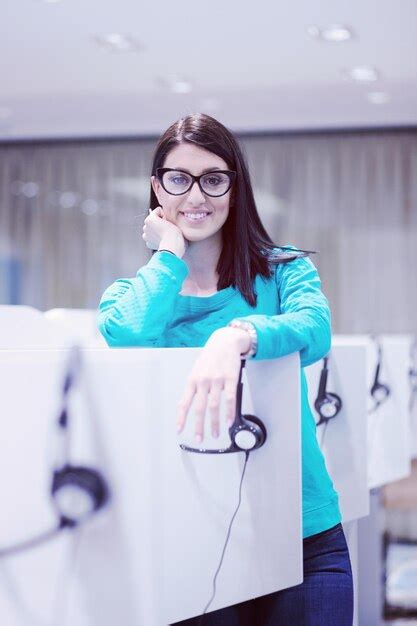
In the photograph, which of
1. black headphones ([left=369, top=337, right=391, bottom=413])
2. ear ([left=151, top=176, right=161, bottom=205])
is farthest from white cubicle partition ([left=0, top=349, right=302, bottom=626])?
black headphones ([left=369, top=337, right=391, bottom=413])

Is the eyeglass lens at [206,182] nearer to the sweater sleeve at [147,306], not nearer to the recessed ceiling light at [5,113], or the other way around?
the sweater sleeve at [147,306]

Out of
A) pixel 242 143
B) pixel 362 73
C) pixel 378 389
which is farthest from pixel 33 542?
pixel 242 143

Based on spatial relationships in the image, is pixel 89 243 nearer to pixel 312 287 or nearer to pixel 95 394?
pixel 312 287

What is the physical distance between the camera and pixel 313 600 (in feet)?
3.67

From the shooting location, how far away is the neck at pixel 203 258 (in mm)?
1305

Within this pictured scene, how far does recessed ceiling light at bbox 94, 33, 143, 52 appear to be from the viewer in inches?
146

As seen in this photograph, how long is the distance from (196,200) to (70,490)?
0.64m

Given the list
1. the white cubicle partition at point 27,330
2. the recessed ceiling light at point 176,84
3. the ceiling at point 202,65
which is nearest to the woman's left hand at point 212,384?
the white cubicle partition at point 27,330

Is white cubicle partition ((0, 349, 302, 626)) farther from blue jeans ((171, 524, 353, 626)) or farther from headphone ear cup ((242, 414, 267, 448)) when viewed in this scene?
blue jeans ((171, 524, 353, 626))

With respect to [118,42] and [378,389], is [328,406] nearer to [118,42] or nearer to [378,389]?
[378,389]

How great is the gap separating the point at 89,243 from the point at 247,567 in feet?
15.6

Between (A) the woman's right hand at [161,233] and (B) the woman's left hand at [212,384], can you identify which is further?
(A) the woman's right hand at [161,233]

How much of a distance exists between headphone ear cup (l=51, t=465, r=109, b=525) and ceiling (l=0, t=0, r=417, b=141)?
290cm

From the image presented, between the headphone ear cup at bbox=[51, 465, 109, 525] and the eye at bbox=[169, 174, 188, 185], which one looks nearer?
the headphone ear cup at bbox=[51, 465, 109, 525]
